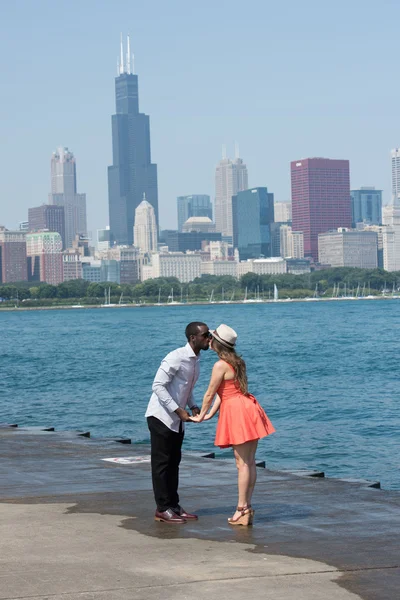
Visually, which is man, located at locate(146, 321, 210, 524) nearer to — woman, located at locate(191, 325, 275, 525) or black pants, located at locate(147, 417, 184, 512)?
black pants, located at locate(147, 417, 184, 512)

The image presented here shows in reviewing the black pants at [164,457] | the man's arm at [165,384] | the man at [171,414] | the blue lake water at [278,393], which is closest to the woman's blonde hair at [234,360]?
the man at [171,414]

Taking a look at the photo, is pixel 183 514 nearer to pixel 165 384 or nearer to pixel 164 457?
pixel 164 457

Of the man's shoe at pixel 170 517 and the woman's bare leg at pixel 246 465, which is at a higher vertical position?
the woman's bare leg at pixel 246 465

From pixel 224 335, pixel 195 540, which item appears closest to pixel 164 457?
pixel 195 540

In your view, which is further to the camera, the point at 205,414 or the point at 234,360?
the point at 205,414

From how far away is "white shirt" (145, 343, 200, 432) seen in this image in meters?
9.73

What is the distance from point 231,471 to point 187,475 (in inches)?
22.7

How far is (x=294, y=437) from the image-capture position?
2689 centimetres

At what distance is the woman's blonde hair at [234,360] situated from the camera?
9.55m

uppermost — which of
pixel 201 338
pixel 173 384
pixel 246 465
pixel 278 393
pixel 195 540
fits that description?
pixel 201 338

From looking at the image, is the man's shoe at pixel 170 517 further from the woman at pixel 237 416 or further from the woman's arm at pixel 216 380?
the woman's arm at pixel 216 380

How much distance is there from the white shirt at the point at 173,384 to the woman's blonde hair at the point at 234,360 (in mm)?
253

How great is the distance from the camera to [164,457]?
9.90m

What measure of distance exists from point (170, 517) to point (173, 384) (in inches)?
44.9
